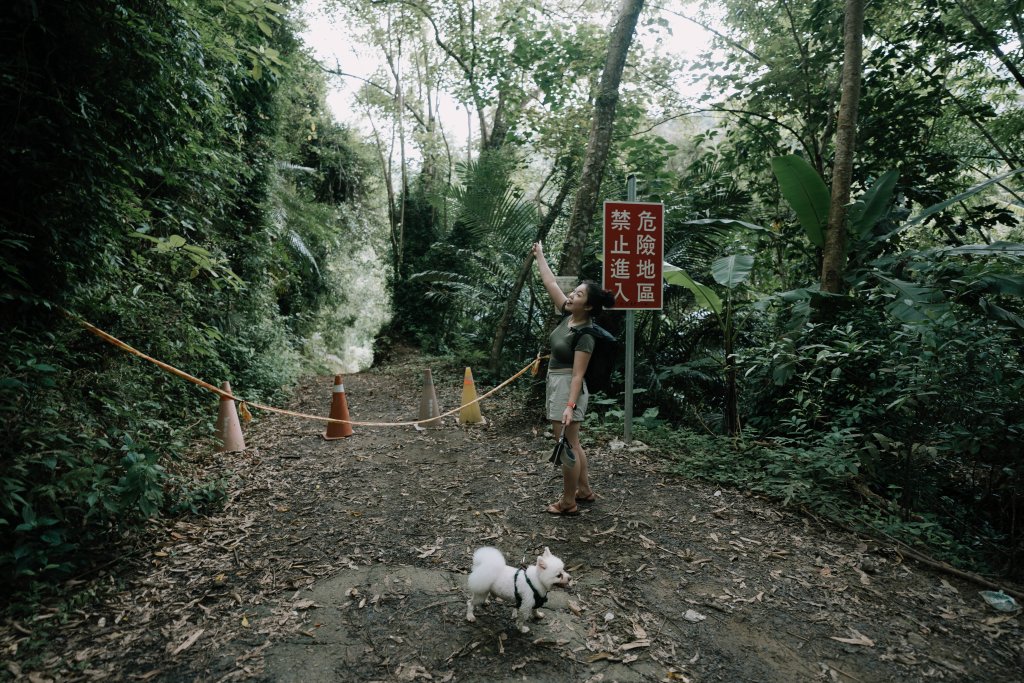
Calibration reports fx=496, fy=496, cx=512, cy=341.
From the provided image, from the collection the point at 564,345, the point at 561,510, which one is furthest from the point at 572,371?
the point at 561,510

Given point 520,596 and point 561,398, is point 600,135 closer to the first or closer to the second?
point 561,398

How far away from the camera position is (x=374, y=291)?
28.5m

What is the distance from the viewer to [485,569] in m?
2.63

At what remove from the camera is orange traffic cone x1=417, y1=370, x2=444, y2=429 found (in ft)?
22.2

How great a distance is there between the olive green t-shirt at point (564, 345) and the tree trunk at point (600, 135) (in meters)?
2.58

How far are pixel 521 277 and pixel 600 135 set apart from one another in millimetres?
2823

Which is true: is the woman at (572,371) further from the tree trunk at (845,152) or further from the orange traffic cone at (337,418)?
the tree trunk at (845,152)

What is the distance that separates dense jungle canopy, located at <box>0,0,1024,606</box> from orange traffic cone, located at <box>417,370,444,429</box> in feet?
7.28

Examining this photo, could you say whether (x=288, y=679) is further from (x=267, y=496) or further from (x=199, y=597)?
(x=267, y=496)

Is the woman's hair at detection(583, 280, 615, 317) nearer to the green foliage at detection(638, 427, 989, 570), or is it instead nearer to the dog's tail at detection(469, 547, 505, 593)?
the dog's tail at detection(469, 547, 505, 593)

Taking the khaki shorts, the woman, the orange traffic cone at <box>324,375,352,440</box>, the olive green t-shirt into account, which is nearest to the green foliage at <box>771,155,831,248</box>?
the woman

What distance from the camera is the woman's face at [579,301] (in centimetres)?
363

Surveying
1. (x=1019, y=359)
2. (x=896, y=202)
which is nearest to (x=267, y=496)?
(x=1019, y=359)

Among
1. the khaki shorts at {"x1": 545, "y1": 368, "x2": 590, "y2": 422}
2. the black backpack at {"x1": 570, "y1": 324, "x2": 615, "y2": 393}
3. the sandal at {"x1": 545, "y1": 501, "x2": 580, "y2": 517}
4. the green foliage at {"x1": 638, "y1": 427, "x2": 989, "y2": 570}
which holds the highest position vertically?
the black backpack at {"x1": 570, "y1": 324, "x2": 615, "y2": 393}
